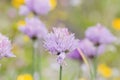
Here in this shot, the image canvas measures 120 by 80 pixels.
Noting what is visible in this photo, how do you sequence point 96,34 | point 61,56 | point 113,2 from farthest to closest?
point 113,2
point 96,34
point 61,56

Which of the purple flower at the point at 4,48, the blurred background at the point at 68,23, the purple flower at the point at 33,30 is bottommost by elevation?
the purple flower at the point at 4,48

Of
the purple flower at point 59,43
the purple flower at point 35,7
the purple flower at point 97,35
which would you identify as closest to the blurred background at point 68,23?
→ the purple flower at point 35,7

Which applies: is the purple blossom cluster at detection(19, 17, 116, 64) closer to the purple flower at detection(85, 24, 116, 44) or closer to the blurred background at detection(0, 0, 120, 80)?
the purple flower at detection(85, 24, 116, 44)

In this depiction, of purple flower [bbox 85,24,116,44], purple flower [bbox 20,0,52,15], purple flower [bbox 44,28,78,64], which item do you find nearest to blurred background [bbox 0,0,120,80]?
purple flower [bbox 20,0,52,15]

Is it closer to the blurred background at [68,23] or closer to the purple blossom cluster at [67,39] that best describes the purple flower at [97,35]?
the purple blossom cluster at [67,39]

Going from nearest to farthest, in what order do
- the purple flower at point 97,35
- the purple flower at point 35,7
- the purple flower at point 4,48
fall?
1. the purple flower at point 4,48
2. the purple flower at point 97,35
3. the purple flower at point 35,7

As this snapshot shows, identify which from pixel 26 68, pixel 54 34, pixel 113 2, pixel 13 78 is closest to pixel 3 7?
pixel 113 2

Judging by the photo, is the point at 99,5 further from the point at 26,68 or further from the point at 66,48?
the point at 66,48

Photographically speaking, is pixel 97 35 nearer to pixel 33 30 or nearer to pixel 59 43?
pixel 33 30
